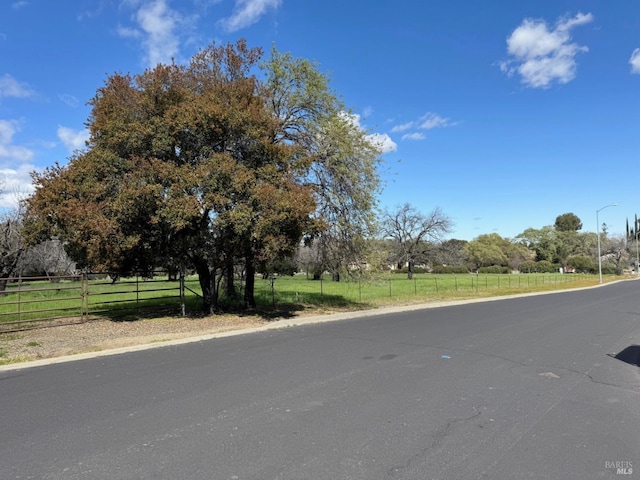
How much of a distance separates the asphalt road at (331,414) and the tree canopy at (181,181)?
502 centimetres

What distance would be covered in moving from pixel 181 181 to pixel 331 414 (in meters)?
10.5

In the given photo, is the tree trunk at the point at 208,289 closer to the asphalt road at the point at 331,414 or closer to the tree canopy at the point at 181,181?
the tree canopy at the point at 181,181

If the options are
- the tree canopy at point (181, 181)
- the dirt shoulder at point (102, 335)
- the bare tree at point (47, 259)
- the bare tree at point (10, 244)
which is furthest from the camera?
the bare tree at point (47, 259)

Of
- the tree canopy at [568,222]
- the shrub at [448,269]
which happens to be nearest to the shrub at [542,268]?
the shrub at [448,269]

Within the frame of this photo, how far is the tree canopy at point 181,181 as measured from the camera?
46.7ft

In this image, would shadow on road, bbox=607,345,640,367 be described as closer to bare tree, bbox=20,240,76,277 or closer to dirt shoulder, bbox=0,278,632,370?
dirt shoulder, bbox=0,278,632,370

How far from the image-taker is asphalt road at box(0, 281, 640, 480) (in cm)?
432

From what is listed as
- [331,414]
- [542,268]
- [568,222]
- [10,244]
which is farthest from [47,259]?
[568,222]

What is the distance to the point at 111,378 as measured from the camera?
813 centimetres

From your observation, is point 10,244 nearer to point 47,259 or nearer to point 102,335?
point 47,259

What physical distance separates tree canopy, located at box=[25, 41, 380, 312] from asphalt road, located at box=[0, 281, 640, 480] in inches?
198

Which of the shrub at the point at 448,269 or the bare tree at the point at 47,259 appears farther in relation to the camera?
the shrub at the point at 448,269

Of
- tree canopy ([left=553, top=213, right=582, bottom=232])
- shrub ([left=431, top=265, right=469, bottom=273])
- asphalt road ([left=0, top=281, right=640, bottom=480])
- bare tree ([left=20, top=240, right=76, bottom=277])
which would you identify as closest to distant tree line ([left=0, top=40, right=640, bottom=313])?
asphalt road ([left=0, top=281, right=640, bottom=480])

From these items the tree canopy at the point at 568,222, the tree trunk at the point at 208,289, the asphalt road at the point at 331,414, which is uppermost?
the tree canopy at the point at 568,222
